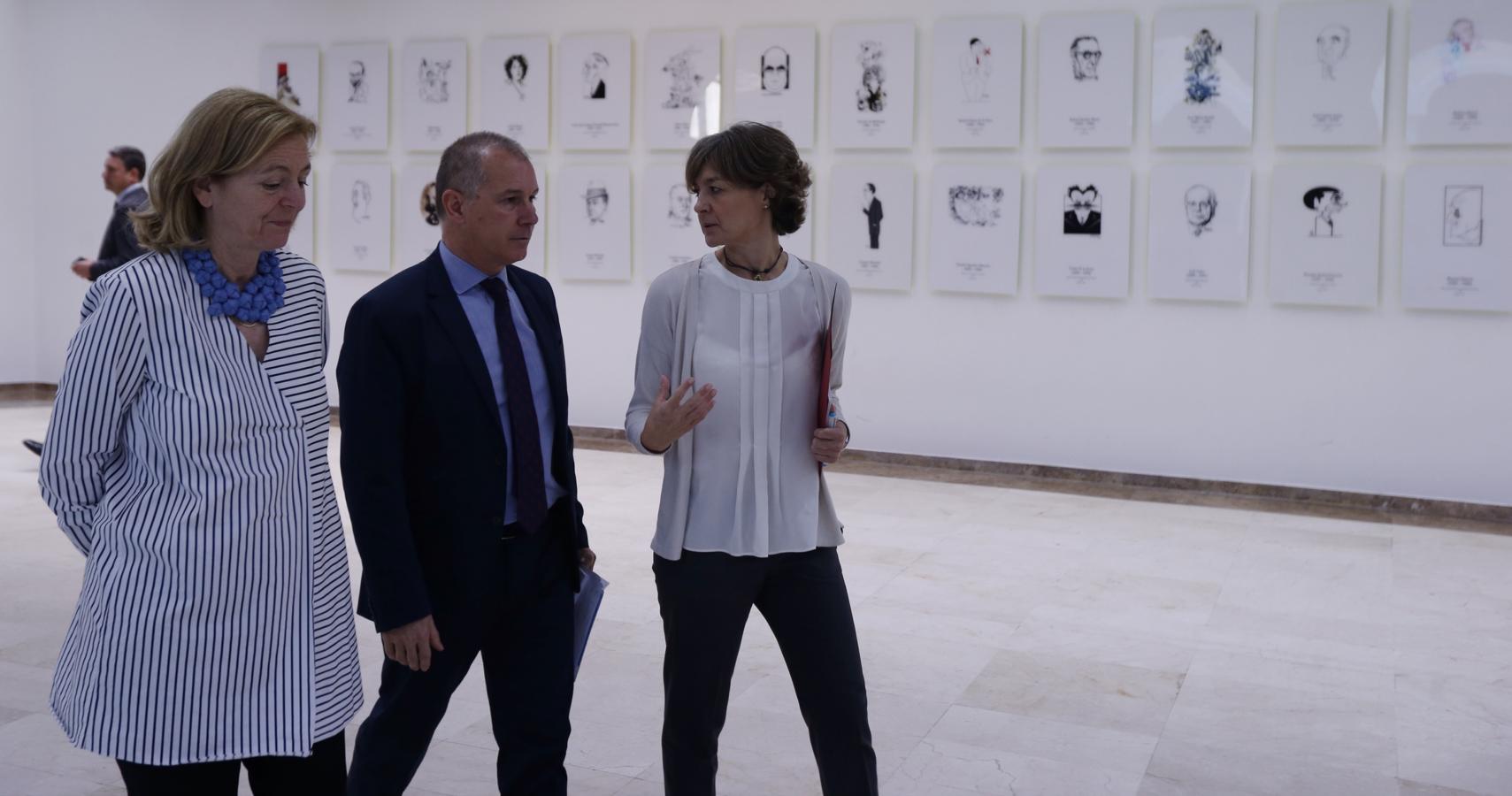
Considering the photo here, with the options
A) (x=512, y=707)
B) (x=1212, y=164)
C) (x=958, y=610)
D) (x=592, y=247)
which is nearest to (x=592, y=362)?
(x=592, y=247)

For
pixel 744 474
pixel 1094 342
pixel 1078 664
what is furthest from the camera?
pixel 1094 342

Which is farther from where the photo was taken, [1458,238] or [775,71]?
[775,71]

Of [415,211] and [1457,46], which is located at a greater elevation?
[1457,46]

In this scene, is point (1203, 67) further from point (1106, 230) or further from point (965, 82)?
point (965, 82)

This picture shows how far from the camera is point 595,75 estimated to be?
1188cm

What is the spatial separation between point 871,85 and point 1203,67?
2469 millimetres

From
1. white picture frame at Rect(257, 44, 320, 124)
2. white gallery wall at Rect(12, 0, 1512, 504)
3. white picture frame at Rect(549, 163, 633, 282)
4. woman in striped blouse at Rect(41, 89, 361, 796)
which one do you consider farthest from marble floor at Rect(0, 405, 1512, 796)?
white picture frame at Rect(257, 44, 320, 124)

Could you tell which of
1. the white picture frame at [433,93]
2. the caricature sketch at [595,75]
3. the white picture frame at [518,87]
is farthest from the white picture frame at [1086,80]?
the white picture frame at [433,93]

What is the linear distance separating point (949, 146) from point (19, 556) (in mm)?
6848

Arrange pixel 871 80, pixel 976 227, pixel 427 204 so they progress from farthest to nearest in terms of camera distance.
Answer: pixel 427 204 < pixel 871 80 < pixel 976 227

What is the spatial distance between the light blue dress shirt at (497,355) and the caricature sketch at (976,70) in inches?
305

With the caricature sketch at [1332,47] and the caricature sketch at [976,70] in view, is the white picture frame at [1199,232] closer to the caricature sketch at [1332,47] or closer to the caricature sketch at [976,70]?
the caricature sketch at [1332,47]

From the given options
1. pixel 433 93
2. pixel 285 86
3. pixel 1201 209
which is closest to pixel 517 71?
pixel 433 93

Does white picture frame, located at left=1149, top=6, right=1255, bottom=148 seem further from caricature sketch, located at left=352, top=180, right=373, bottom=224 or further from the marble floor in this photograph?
caricature sketch, located at left=352, top=180, right=373, bottom=224
